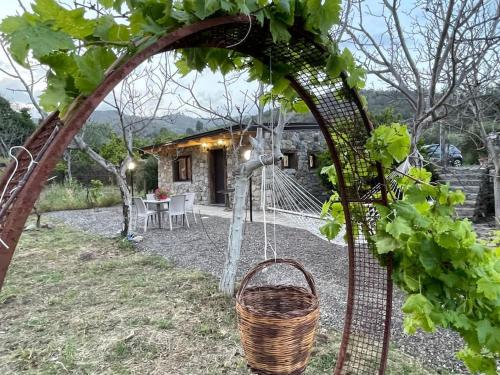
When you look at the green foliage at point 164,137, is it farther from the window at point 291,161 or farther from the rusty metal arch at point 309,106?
the rusty metal arch at point 309,106

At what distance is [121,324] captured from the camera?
2164 millimetres

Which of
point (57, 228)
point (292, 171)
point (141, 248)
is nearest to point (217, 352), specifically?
point (141, 248)

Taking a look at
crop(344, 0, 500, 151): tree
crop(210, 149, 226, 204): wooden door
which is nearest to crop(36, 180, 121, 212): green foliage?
crop(210, 149, 226, 204): wooden door

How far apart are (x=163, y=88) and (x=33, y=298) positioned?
9.61ft

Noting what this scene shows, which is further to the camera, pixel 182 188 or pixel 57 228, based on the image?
pixel 182 188

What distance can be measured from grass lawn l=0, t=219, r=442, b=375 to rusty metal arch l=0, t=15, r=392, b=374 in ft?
2.47

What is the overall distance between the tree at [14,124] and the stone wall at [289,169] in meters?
5.61

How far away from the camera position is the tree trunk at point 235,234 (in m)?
2.58

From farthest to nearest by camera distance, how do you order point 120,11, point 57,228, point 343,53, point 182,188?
1. point 182,188
2. point 57,228
3. point 343,53
4. point 120,11

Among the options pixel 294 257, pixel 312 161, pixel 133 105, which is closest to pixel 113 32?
pixel 294 257

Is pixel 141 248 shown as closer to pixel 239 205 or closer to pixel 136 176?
pixel 239 205

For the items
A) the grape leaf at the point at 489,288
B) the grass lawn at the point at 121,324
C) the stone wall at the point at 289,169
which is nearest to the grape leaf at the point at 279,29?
the grape leaf at the point at 489,288

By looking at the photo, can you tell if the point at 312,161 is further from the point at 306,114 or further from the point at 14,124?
the point at 14,124

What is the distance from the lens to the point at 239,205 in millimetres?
2576
